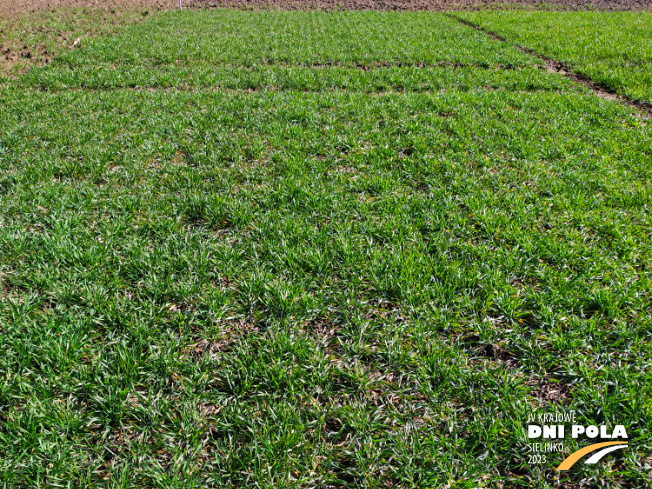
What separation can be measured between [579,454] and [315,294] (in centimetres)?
192

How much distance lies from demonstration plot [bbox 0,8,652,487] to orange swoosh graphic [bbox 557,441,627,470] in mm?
43

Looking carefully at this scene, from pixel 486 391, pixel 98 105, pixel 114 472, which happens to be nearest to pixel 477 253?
pixel 486 391

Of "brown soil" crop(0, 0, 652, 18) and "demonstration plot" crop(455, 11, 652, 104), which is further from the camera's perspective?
"brown soil" crop(0, 0, 652, 18)

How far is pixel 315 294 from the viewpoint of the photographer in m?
2.98

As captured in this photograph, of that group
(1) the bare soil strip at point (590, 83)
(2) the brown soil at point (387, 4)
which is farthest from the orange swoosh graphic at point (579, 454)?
(2) the brown soil at point (387, 4)

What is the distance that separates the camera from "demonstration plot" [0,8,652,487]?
2.00 metres

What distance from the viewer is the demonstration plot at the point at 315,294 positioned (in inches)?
78.9

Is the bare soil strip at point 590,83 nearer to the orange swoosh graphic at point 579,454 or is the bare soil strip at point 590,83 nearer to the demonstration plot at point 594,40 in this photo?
the demonstration plot at point 594,40

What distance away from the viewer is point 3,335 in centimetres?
254

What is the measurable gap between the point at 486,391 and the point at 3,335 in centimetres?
327

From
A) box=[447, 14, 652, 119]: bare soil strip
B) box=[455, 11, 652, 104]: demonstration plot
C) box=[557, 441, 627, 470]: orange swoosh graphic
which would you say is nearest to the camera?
box=[557, 441, 627, 470]: orange swoosh graphic

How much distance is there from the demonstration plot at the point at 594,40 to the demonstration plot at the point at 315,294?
9.04ft

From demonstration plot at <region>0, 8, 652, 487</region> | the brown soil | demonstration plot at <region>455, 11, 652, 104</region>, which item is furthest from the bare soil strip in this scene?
the brown soil

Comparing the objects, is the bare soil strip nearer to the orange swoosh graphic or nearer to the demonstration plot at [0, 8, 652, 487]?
the demonstration plot at [0, 8, 652, 487]
